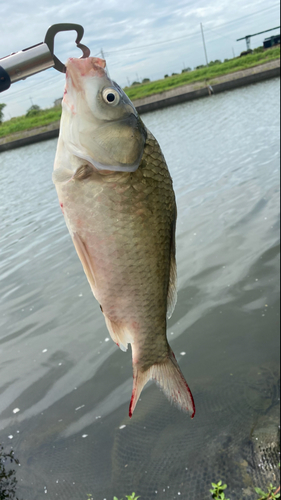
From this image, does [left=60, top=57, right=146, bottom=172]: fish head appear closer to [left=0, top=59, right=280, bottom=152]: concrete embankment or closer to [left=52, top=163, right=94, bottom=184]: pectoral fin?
[left=52, top=163, right=94, bottom=184]: pectoral fin

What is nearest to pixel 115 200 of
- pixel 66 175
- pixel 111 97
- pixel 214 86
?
pixel 66 175

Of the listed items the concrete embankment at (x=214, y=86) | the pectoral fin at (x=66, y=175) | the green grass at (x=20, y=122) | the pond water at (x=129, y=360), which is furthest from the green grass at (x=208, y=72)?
the pectoral fin at (x=66, y=175)

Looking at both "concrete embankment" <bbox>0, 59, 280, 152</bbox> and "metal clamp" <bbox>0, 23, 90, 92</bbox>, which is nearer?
"metal clamp" <bbox>0, 23, 90, 92</bbox>

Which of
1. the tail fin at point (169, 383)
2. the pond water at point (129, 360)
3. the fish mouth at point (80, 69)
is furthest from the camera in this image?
the pond water at point (129, 360)

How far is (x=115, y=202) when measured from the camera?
933 mm

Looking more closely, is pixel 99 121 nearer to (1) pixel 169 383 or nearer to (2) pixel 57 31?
(2) pixel 57 31

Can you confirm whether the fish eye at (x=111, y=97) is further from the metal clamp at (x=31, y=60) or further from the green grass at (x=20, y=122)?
the green grass at (x=20, y=122)

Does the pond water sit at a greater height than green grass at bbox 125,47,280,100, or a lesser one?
lesser

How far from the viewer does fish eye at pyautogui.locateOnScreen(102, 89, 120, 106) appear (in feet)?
2.99

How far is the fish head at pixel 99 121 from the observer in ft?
2.86

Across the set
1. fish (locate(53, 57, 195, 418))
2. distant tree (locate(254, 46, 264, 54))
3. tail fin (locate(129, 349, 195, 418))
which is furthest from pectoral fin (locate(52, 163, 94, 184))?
distant tree (locate(254, 46, 264, 54))

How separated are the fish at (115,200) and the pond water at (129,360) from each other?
431 millimetres

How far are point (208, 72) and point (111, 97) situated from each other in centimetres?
3658

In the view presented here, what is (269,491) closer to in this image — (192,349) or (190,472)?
(190,472)
